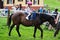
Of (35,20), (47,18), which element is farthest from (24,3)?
(47,18)

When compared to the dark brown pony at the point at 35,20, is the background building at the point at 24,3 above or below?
below

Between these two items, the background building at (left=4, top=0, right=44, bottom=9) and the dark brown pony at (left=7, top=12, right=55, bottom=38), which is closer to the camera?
the dark brown pony at (left=7, top=12, right=55, bottom=38)

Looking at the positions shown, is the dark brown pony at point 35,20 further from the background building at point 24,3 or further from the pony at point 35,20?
the background building at point 24,3

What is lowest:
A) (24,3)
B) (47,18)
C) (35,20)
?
(24,3)

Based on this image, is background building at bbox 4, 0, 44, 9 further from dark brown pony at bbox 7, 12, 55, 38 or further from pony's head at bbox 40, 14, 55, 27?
pony's head at bbox 40, 14, 55, 27

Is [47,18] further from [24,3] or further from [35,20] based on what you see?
[24,3]

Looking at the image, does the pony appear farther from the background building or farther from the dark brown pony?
the background building

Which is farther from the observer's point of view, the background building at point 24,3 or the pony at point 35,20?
the background building at point 24,3

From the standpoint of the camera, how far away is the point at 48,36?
16625 mm

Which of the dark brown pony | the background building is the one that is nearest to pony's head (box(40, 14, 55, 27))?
the dark brown pony

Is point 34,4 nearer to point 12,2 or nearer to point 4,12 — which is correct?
point 12,2

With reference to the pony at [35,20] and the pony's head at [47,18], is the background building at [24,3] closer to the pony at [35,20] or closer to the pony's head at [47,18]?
the pony at [35,20]

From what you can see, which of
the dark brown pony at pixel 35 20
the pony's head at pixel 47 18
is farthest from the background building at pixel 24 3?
the pony's head at pixel 47 18

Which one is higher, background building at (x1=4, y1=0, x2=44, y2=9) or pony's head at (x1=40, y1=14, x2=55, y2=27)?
pony's head at (x1=40, y1=14, x2=55, y2=27)
